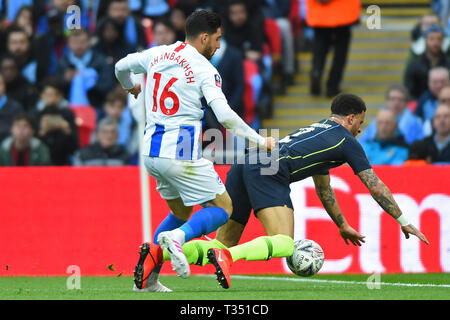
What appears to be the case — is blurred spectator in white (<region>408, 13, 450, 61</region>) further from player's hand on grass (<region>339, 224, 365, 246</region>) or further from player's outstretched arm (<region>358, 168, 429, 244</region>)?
player's outstretched arm (<region>358, 168, 429, 244</region>)

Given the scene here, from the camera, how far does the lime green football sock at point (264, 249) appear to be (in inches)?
304

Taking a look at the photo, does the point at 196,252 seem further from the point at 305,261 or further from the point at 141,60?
the point at 141,60

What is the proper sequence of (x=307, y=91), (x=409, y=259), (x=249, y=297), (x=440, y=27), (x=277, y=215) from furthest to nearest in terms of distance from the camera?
(x=307, y=91)
(x=440, y=27)
(x=409, y=259)
(x=277, y=215)
(x=249, y=297)

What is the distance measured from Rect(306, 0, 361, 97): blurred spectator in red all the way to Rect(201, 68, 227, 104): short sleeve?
621 cm

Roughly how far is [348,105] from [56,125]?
5.41 meters

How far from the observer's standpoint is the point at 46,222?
10938 mm

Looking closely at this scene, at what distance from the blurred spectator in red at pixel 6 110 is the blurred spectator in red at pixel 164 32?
2.02 m

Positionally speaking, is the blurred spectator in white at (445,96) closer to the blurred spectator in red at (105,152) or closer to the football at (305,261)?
the blurred spectator in red at (105,152)

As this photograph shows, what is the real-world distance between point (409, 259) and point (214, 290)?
314 cm

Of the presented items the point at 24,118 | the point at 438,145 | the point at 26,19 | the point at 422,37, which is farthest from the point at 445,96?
the point at 26,19

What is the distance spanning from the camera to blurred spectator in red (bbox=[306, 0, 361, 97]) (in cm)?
1359

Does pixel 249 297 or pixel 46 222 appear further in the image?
pixel 46 222

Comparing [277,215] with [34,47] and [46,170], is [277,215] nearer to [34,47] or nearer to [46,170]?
[46,170]

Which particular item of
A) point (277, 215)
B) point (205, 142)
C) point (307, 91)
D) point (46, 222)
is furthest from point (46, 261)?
point (307, 91)
